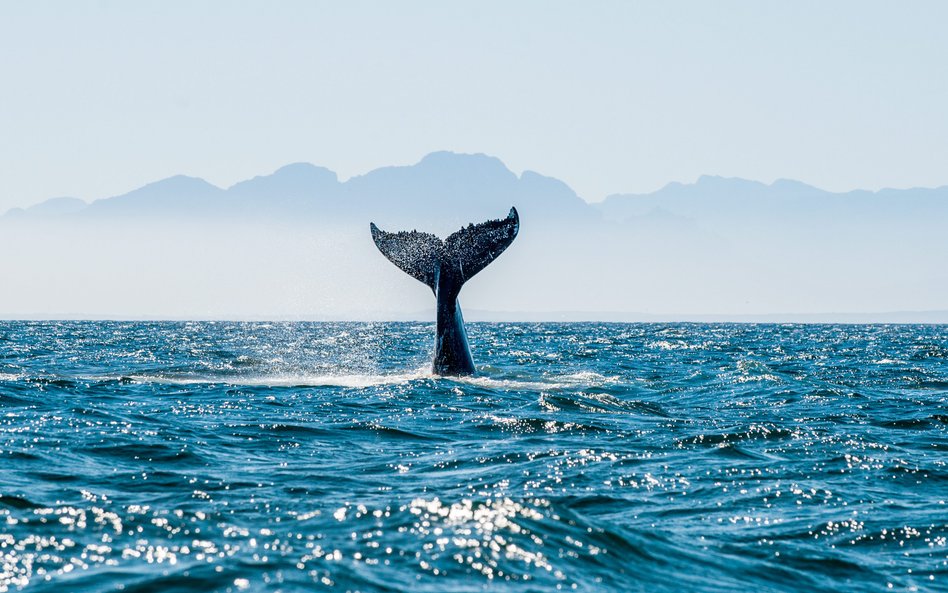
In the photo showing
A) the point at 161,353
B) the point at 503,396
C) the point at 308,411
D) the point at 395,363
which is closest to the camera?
the point at 308,411

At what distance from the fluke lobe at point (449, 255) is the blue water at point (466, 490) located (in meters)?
1.83

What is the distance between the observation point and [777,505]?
895 centimetres

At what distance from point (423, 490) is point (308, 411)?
6.40 m

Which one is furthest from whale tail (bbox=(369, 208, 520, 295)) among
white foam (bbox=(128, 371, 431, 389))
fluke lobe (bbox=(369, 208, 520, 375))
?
white foam (bbox=(128, 371, 431, 389))

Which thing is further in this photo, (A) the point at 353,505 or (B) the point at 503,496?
(B) the point at 503,496

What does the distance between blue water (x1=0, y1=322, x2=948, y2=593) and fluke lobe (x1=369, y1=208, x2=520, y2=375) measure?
1.83 meters

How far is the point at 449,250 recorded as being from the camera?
19328 millimetres

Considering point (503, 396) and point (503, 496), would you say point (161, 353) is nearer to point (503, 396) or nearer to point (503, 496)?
point (503, 396)

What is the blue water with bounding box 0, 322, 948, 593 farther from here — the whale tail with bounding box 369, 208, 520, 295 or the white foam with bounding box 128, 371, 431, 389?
the whale tail with bounding box 369, 208, 520, 295

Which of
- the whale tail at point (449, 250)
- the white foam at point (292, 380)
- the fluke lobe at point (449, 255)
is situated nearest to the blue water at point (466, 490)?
the white foam at point (292, 380)

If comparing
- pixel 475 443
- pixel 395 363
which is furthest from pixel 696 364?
pixel 475 443

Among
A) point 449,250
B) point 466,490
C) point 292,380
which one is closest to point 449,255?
point 449,250

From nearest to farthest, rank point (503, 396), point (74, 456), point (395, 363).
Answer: point (74, 456) < point (503, 396) < point (395, 363)

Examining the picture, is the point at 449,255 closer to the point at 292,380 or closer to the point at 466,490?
the point at 292,380
